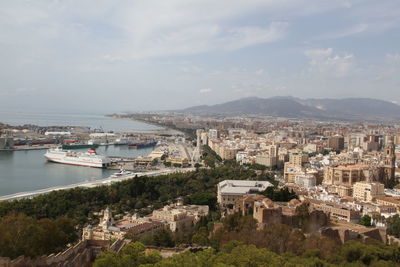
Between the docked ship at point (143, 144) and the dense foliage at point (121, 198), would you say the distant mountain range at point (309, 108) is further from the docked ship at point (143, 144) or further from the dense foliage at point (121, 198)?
the dense foliage at point (121, 198)

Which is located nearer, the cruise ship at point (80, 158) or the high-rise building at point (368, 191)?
the high-rise building at point (368, 191)


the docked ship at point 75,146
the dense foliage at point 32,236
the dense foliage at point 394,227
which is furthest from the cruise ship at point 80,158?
the dense foliage at point 394,227

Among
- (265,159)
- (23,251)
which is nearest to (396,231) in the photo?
(23,251)

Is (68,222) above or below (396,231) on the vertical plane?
above

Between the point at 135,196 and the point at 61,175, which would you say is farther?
the point at 61,175

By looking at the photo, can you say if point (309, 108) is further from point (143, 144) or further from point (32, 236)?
point (32, 236)

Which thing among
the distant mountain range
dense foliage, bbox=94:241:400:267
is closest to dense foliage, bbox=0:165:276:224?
dense foliage, bbox=94:241:400:267

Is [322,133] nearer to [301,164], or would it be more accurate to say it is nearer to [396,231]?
[301,164]
